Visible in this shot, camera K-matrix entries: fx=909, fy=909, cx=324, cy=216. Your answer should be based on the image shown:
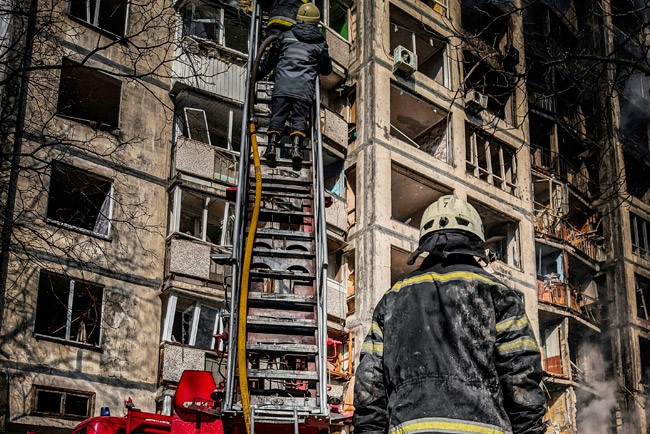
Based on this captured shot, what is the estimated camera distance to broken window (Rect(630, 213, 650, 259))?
3641cm

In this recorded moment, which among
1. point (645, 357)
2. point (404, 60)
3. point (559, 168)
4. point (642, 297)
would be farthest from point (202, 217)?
point (645, 357)

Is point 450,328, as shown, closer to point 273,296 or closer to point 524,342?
point 524,342

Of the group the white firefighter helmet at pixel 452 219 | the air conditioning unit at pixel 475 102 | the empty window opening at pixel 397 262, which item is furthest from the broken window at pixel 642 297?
the white firefighter helmet at pixel 452 219

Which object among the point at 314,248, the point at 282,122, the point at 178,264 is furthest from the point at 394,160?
the point at 314,248

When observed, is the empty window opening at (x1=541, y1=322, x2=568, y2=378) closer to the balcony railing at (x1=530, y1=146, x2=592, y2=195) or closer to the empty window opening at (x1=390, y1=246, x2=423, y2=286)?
the balcony railing at (x1=530, y1=146, x2=592, y2=195)

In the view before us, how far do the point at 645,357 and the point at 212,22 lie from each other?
2202cm

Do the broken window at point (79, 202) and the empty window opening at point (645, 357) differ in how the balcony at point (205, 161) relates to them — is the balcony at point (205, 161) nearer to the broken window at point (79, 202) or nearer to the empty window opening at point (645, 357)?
the broken window at point (79, 202)

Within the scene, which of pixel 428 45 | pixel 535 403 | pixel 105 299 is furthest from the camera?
pixel 428 45

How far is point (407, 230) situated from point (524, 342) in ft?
69.6

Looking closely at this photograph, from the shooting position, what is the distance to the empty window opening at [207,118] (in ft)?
74.2

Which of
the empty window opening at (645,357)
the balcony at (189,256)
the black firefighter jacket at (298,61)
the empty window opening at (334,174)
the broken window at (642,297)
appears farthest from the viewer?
the broken window at (642,297)

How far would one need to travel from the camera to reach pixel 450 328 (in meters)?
4.55

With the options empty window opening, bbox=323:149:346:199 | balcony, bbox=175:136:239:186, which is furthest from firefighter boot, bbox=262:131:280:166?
empty window opening, bbox=323:149:346:199

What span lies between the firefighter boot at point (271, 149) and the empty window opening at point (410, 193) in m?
14.8
